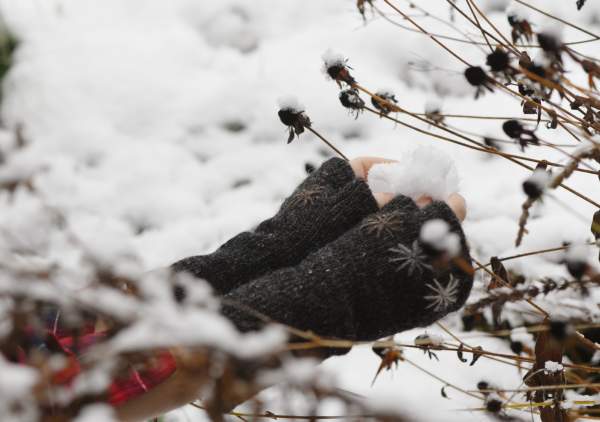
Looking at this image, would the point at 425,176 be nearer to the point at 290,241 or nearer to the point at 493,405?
the point at 290,241

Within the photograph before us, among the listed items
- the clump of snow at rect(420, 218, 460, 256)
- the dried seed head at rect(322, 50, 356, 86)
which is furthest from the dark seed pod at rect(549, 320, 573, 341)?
the dried seed head at rect(322, 50, 356, 86)

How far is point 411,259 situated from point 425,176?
130 millimetres

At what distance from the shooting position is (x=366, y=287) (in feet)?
2.53

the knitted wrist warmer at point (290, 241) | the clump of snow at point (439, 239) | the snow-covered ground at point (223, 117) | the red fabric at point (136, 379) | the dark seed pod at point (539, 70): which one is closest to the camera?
the clump of snow at point (439, 239)

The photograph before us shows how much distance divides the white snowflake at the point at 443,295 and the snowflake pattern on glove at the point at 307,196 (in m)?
0.21

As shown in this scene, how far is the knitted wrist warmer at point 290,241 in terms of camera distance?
0.86m

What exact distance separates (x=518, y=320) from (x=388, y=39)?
951mm

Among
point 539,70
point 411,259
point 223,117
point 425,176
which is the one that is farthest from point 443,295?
point 223,117

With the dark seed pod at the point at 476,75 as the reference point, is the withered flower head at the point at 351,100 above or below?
above

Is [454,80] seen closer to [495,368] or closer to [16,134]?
[495,368]

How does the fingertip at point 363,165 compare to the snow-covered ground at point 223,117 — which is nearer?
the fingertip at point 363,165

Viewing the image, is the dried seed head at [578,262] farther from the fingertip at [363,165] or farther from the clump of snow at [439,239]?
the fingertip at [363,165]

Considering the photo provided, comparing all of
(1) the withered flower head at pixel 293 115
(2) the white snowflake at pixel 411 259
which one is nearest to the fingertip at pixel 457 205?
(2) the white snowflake at pixel 411 259

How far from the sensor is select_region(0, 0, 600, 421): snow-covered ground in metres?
1.53
